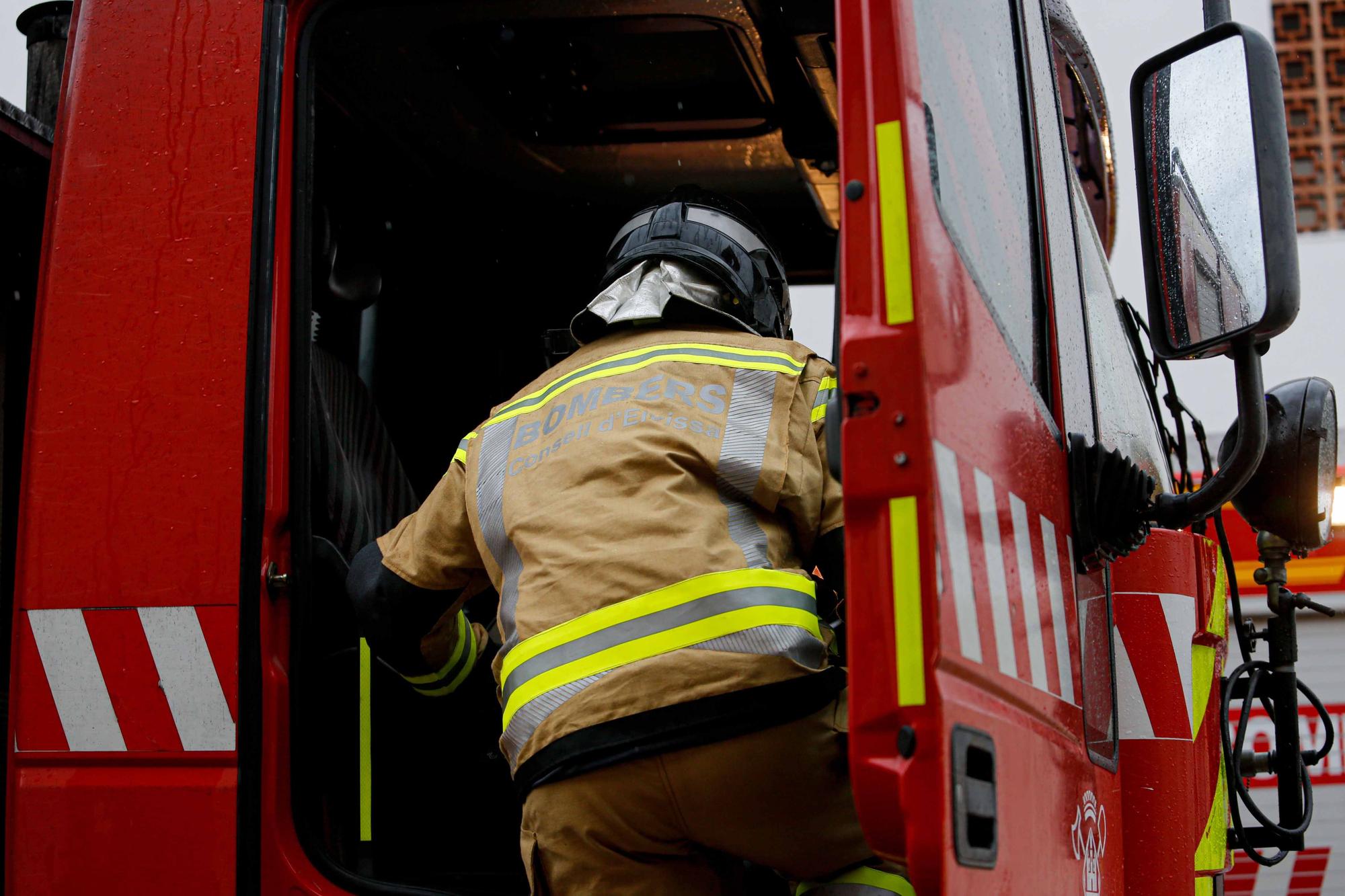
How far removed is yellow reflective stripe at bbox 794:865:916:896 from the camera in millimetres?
1518

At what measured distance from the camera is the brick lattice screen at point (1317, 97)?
6273 mm

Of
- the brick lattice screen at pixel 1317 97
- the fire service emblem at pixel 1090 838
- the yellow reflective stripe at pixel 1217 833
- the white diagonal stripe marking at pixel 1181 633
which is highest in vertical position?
the brick lattice screen at pixel 1317 97

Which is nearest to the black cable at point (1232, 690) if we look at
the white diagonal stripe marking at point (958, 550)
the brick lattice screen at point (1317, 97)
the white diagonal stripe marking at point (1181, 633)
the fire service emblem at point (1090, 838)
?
the white diagonal stripe marking at point (1181, 633)

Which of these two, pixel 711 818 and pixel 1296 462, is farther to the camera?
pixel 1296 462

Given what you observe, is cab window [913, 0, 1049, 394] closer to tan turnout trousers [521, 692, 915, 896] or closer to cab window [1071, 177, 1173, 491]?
cab window [1071, 177, 1173, 491]

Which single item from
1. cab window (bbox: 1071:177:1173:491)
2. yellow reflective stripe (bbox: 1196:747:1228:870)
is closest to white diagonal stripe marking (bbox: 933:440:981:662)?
cab window (bbox: 1071:177:1173:491)

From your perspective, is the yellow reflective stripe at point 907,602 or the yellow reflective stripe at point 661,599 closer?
the yellow reflective stripe at point 907,602

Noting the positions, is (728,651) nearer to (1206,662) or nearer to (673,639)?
(673,639)

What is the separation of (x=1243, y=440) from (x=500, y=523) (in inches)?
36.7

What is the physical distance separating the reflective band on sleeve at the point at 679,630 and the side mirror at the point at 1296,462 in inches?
34.2

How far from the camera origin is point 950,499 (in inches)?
43.1

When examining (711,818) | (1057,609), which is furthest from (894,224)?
(711,818)

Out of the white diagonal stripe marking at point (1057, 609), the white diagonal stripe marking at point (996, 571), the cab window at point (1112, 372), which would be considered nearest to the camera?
the white diagonal stripe marking at point (996, 571)

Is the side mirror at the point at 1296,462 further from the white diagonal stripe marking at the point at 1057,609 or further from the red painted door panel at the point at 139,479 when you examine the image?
the red painted door panel at the point at 139,479
